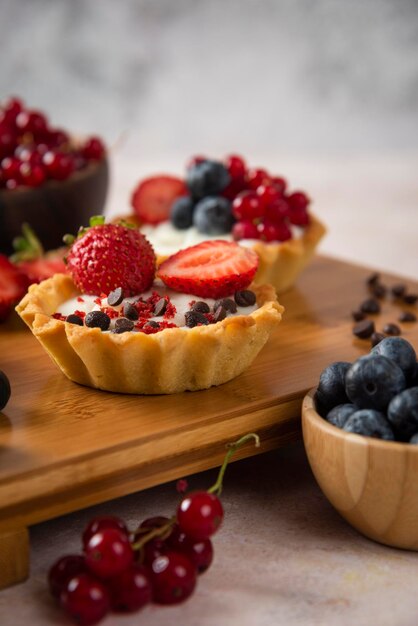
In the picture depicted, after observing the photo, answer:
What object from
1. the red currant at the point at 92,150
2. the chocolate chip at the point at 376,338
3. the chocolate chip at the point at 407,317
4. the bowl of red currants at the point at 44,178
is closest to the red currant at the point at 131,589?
the chocolate chip at the point at 376,338

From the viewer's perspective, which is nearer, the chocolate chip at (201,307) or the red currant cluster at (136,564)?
the red currant cluster at (136,564)

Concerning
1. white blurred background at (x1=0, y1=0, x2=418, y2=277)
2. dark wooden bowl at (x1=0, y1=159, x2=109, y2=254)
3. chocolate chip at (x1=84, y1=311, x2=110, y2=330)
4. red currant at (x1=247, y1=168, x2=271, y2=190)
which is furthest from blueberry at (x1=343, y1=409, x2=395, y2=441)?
white blurred background at (x1=0, y1=0, x2=418, y2=277)

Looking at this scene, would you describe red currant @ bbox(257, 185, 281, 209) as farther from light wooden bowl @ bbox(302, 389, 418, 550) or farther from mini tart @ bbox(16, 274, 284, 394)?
light wooden bowl @ bbox(302, 389, 418, 550)

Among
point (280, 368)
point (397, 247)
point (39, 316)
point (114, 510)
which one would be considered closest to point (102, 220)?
point (39, 316)

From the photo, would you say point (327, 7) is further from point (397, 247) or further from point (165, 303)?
point (165, 303)

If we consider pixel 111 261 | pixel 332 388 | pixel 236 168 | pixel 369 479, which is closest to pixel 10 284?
pixel 111 261

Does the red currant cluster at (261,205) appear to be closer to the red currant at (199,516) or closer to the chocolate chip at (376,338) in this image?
the chocolate chip at (376,338)
